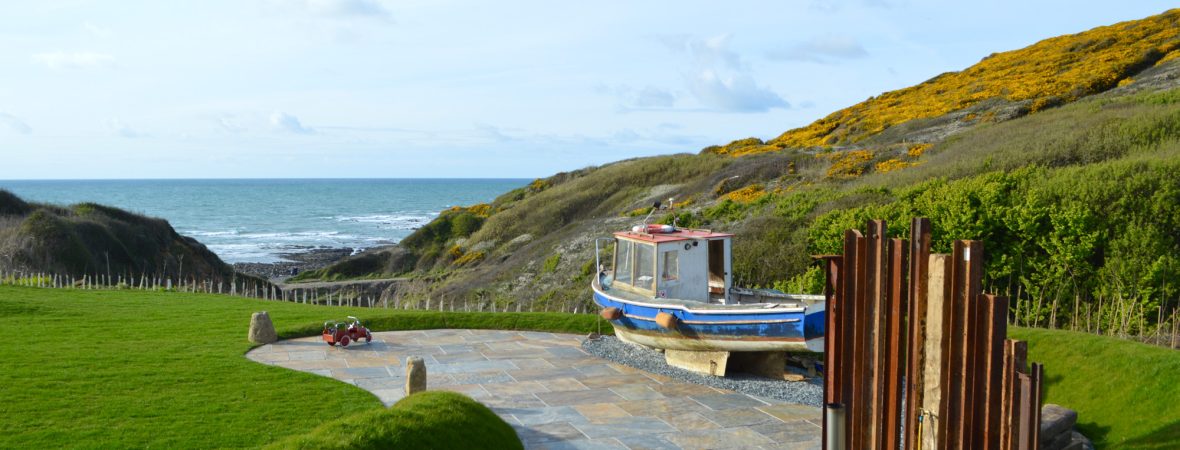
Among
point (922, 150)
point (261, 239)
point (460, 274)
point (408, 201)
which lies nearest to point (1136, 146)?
point (922, 150)

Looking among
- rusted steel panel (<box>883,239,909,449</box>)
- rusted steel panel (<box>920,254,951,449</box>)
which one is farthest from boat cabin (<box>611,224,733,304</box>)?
rusted steel panel (<box>920,254,951,449</box>)

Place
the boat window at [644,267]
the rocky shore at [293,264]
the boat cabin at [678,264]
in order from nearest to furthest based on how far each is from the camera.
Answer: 1. the boat cabin at [678,264]
2. the boat window at [644,267]
3. the rocky shore at [293,264]

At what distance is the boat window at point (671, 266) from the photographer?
14500mm

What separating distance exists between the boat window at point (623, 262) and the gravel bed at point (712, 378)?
4.16 feet

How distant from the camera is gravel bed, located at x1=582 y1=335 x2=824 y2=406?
40.4ft

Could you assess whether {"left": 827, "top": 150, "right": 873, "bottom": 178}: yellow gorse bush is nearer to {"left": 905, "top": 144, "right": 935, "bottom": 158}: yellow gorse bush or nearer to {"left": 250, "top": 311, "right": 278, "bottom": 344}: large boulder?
{"left": 905, "top": 144, "right": 935, "bottom": 158}: yellow gorse bush

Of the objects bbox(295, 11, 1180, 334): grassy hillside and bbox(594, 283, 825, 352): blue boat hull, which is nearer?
bbox(594, 283, 825, 352): blue boat hull

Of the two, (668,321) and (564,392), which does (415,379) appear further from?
(668,321)

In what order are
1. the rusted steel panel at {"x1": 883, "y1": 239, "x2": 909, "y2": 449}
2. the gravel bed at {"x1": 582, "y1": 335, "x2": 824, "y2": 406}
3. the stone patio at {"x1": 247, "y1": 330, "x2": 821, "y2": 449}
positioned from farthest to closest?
the gravel bed at {"x1": 582, "y1": 335, "x2": 824, "y2": 406}
the stone patio at {"x1": 247, "y1": 330, "x2": 821, "y2": 449}
the rusted steel panel at {"x1": 883, "y1": 239, "x2": 909, "y2": 449}

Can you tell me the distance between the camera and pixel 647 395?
1226 cm

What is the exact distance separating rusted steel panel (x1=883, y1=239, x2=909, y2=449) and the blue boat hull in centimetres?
594

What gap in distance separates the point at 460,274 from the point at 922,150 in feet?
58.4

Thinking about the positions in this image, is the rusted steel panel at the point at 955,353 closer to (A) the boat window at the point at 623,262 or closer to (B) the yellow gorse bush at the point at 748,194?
(A) the boat window at the point at 623,262

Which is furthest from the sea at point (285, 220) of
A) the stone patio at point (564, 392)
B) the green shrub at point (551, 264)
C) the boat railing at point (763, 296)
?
the boat railing at point (763, 296)
